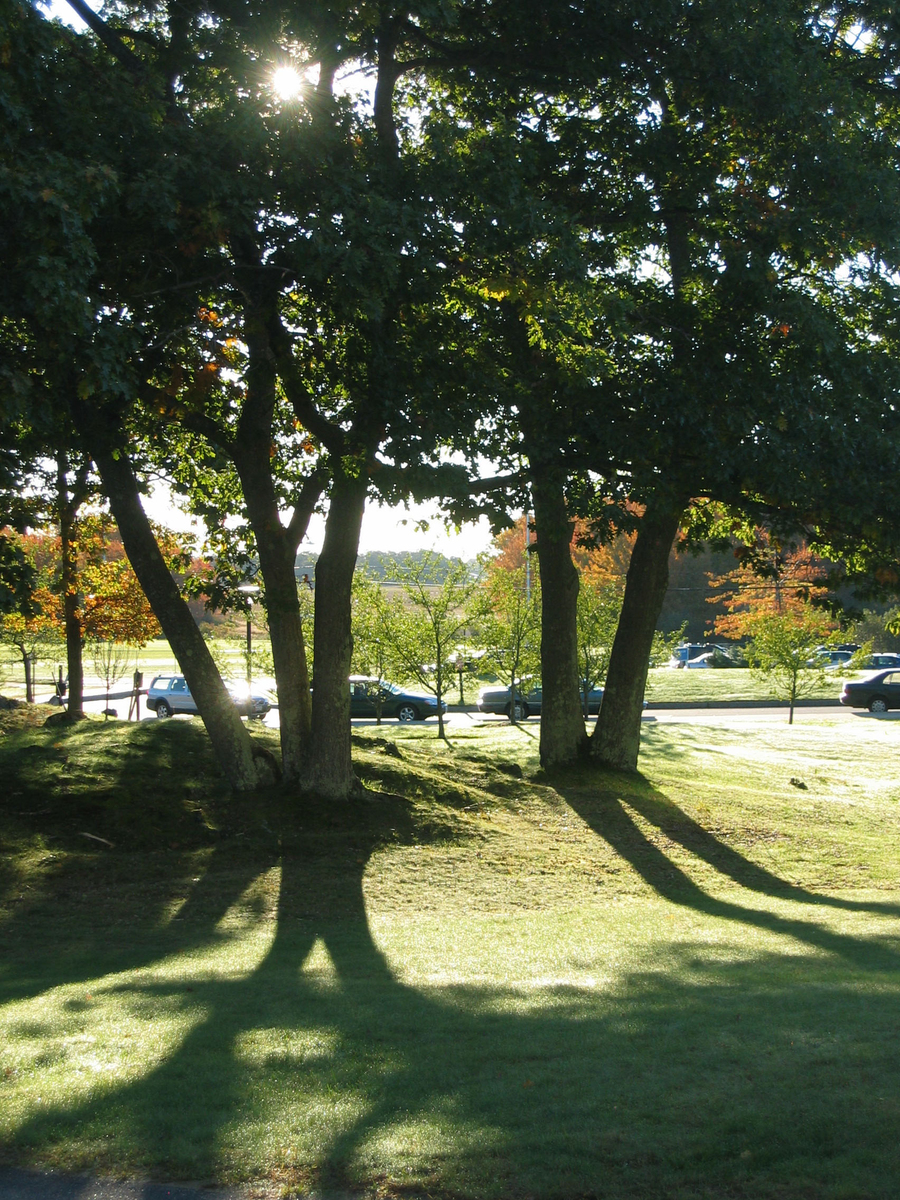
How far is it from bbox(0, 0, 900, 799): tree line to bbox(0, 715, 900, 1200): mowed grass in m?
1.94

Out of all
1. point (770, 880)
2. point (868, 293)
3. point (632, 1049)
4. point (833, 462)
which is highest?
point (868, 293)

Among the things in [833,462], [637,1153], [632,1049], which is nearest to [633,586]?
[833,462]

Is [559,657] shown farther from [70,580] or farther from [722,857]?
[70,580]

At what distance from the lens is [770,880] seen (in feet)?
39.9

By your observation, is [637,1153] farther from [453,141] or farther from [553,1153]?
[453,141]

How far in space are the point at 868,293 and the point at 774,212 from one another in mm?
1818

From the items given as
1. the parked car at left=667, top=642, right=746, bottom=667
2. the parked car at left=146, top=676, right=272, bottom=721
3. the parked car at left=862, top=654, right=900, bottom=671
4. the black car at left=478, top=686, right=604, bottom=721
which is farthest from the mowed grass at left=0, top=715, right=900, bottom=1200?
the parked car at left=862, top=654, right=900, bottom=671

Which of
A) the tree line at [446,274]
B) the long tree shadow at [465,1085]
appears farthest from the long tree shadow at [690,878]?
the tree line at [446,274]

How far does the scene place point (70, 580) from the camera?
17750 millimetres

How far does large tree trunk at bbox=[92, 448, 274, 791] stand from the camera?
38.9 ft

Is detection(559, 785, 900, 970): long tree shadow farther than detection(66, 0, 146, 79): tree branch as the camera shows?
No

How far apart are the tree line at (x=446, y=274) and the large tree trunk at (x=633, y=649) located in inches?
101

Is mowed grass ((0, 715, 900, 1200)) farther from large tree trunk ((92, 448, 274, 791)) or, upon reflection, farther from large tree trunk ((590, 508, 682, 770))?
large tree trunk ((590, 508, 682, 770))

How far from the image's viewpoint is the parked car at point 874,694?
117ft
